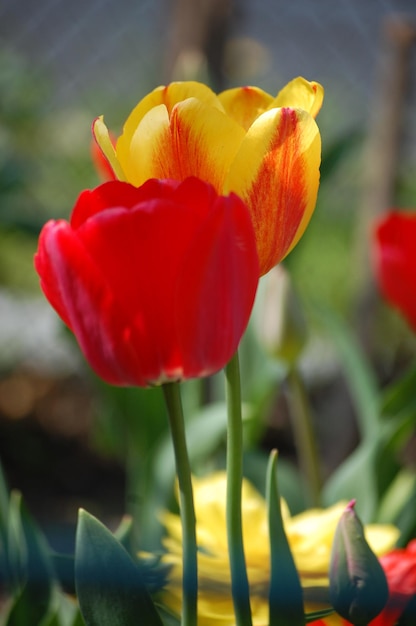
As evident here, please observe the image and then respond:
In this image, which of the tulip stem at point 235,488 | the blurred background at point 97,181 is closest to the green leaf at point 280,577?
the tulip stem at point 235,488

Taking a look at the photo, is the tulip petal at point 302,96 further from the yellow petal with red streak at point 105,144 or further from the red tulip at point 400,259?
the red tulip at point 400,259

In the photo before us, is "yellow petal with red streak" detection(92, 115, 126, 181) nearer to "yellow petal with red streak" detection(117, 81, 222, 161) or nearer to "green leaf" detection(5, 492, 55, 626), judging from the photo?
"yellow petal with red streak" detection(117, 81, 222, 161)

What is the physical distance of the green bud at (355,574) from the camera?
1.06 feet

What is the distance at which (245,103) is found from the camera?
Result: 37cm

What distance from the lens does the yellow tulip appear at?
311 millimetres

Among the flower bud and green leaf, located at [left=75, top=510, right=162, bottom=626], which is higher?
the flower bud

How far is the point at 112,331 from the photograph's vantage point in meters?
0.30

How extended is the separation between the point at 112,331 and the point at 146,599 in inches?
4.4

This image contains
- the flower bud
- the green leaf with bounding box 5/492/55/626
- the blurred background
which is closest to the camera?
the green leaf with bounding box 5/492/55/626

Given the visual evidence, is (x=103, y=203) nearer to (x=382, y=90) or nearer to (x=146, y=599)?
(x=146, y=599)

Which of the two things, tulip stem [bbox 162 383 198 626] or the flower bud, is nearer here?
tulip stem [bbox 162 383 198 626]

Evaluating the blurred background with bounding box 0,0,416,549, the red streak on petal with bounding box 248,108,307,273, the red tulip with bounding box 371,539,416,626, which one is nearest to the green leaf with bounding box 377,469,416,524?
the blurred background with bounding box 0,0,416,549

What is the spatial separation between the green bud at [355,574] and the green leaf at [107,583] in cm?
7

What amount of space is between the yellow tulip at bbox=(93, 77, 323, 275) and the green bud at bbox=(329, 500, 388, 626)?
3.9 inches
